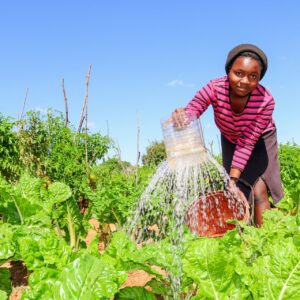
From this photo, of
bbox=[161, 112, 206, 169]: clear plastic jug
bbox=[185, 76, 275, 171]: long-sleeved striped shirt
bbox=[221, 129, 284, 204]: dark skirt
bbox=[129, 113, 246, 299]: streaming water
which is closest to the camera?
bbox=[129, 113, 246, 299]: streaming water

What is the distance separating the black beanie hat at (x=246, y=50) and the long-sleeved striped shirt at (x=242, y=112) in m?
0.20

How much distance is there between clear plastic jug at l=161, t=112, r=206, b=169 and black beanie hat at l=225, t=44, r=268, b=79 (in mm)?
513

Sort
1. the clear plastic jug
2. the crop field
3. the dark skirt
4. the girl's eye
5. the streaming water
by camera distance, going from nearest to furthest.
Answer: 1. the crop field
2. the streaming water
3. the clear plastic jug
4. the girl's eye
5. the dark skirt

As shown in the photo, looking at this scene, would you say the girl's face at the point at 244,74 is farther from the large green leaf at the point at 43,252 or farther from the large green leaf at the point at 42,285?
the large green leaf at the point at 42,285

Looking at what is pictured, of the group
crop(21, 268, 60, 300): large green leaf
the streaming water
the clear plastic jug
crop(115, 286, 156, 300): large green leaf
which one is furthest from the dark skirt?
crop(21, 268, 60, 300): large green leaf

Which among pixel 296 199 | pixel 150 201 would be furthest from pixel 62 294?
pixel 150 201

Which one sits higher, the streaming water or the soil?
the streaming water

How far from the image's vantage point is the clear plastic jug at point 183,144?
2.82 m

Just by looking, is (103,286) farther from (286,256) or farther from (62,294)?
(286,256)

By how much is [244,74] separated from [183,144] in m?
0.62

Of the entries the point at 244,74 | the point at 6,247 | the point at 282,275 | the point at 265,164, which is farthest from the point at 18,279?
the point at 282,275

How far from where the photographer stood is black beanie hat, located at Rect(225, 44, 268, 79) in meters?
2.97

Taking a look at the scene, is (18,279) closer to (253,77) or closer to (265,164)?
(265,164)

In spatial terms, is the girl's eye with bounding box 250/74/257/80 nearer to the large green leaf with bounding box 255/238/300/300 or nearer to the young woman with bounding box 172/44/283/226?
the young woman with bounding box 172/44/283/226
